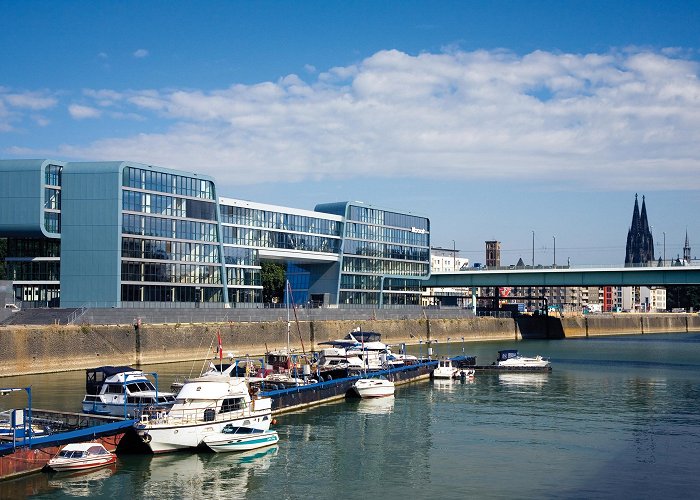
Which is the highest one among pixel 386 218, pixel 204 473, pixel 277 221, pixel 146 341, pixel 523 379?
pixel 386 218

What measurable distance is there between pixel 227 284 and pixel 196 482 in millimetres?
80093

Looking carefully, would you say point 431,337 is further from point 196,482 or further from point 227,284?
point 196,482

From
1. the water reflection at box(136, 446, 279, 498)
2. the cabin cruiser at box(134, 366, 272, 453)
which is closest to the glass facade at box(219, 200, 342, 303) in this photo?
the cabin cruiser at box(134, 366, 272, 453)

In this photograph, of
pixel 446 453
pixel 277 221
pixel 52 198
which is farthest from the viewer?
pixel 277 221

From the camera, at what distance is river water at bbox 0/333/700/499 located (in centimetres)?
4194

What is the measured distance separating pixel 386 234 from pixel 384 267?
20.3 ft

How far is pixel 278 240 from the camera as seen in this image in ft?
454

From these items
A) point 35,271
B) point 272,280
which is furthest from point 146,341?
point 272,280

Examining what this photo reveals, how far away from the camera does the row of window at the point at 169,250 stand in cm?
10731

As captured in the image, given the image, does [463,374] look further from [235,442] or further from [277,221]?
[277,221]

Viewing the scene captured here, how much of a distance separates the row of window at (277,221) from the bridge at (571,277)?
30339mm

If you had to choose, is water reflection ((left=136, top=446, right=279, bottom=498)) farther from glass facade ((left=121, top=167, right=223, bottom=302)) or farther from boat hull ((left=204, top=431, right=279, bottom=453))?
glass facade ((left=121, top=167, right=223, bottom=302))

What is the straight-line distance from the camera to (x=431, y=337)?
497 ft

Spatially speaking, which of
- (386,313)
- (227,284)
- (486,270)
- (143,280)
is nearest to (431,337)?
Answer: (386,313)
